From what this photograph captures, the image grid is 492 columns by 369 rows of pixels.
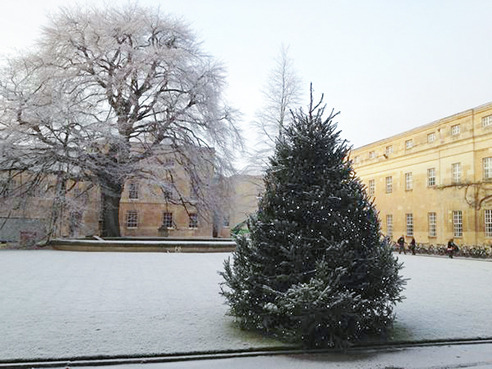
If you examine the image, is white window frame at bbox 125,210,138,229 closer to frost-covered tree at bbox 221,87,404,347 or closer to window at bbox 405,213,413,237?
window at bbox 405,213,413,237

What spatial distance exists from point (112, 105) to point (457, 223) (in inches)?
1116

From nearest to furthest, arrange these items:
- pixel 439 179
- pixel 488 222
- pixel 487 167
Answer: pixel 488 222, pixel 487 167, pixel 439 179

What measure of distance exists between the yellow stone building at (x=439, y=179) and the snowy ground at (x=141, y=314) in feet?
59.7

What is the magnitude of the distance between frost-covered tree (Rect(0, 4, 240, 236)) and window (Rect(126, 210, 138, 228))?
18110 millimetres

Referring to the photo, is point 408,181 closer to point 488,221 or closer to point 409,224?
point 409,224

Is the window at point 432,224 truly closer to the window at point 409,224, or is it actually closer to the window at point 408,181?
the window at point 409,224

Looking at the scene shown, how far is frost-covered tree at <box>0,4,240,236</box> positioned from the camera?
2144cm

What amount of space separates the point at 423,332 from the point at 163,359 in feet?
13.1

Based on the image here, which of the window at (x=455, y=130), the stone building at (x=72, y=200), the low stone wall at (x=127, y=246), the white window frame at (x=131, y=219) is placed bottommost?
the low stone wall at (x=127, y=246)

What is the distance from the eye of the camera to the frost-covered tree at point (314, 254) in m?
5.55

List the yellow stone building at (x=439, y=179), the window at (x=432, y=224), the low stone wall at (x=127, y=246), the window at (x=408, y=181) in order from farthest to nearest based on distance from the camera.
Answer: the window at (x=408, y=181) < the window at (x=432, y=224) < the yellow stone building at (x=439, y=179) < the low stone wall at (x=127, y=246)

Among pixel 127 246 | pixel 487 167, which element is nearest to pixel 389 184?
pixel 487 167

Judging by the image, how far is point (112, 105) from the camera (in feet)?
83.2

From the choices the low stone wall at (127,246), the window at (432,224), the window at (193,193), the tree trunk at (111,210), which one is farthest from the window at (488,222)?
the tree trunk at (111,210)
